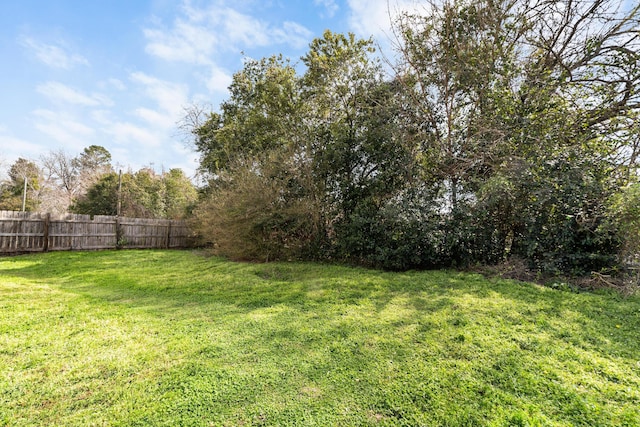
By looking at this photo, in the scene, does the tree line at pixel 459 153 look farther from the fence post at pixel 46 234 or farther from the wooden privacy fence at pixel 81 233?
the fence post at pixel 46 234

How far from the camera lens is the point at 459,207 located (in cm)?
664

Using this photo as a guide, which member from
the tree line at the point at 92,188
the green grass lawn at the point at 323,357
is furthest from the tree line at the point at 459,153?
the tree line at the point at 92,188

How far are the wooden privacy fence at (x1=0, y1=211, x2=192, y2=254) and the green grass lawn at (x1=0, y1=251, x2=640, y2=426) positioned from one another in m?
6.11

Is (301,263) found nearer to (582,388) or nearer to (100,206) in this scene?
(582,388)

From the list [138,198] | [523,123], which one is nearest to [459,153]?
[523,123]

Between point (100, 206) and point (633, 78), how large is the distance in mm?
21490

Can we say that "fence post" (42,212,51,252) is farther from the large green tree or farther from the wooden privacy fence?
the large green tree

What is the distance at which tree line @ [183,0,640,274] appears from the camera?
5.58 meters

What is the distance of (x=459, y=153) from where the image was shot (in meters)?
7.29

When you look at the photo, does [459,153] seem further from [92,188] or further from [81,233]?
[92,188]

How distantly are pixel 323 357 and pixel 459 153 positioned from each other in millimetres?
6408

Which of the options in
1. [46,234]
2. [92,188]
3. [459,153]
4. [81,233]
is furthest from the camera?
[92,188]

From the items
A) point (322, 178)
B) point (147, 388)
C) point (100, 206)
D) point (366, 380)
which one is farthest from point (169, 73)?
point (100, 206)

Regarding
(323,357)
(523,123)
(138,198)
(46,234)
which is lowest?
(323,357)
